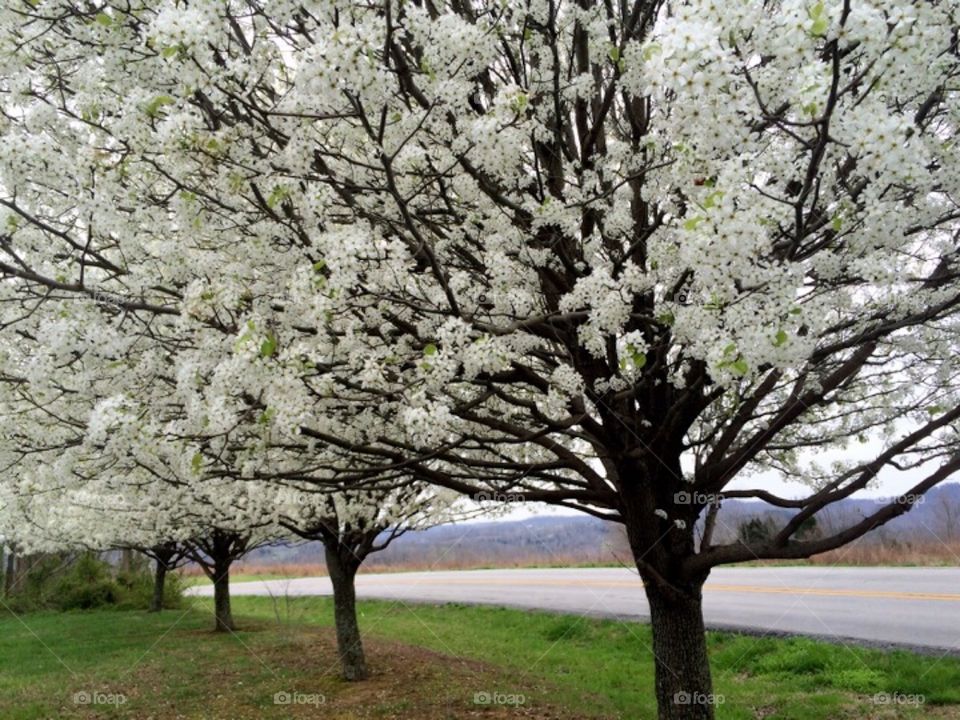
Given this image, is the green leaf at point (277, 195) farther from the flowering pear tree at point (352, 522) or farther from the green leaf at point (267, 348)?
the flowering pear tree at point (352, 522)

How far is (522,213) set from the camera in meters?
5.31

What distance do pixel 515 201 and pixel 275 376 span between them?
2.37 metres

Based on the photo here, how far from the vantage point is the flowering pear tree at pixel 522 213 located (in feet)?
10.5

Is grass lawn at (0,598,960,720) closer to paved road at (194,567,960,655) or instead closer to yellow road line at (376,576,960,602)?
paved road at (194,567,960,655)

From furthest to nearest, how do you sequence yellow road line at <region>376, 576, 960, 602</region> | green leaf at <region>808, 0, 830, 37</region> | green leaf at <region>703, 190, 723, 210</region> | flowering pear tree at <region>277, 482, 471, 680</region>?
yellow road line at <region>376, 576, 960, 602</region> < flowering pear tree at <region>277, 482, 471, 680</region> < green leaf at <region>703, 190, 723, 210</region> < green leaf at <region>808, 0, 830, 37</region>

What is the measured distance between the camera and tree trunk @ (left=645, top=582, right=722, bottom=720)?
20.0 ft

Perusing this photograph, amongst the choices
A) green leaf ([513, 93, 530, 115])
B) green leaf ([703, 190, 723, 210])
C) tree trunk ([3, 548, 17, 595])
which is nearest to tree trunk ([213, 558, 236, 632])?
tree trunk ([3, 548, 17, 595])

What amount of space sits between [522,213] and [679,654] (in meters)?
3.97

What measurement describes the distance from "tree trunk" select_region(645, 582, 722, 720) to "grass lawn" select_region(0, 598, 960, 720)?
260 cm

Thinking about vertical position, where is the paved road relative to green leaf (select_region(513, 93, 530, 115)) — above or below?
below

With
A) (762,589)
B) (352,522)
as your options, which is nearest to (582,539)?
(762,589)

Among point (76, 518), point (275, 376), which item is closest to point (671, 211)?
point (275, 376)

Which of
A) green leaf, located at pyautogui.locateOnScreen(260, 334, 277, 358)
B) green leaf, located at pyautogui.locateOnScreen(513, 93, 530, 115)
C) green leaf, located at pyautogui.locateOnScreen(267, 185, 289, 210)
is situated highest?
green leaf, located at pyautogui.locateOnScreen(513, 93, 530, 115)

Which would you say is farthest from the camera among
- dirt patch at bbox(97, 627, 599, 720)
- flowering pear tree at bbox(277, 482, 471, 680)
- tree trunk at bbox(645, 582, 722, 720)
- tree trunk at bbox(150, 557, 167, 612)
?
tree trunk at bbox(150, 557, 167, 612)
